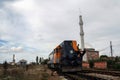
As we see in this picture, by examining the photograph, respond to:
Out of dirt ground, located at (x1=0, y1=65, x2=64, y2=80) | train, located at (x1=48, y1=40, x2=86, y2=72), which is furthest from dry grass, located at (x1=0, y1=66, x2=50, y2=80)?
train, located at (x1=48, y1=40, x2=86, y2=72)

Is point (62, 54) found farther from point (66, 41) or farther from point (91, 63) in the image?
point (91, 63)

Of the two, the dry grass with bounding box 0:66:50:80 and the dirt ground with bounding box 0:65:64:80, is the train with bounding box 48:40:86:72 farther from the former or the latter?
the dry grass with bounding box 0:66:50:80

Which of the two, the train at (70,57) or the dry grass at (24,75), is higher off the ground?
the train at (70,57)

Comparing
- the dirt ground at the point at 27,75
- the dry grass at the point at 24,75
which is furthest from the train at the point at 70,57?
the dry grass at the point at 24,75

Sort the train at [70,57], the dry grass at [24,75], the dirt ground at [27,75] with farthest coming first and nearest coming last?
the train at [70,57]
the dirt ground at [27,75]
the dry grass at [24,75]

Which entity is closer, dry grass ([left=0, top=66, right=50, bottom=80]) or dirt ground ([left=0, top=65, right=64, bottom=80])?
dry grass ([left=0, top=66, right=50, bottom=80])

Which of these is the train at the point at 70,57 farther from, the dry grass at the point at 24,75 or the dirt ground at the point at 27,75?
the dry grass at the point at 24,75

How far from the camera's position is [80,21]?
9569cm

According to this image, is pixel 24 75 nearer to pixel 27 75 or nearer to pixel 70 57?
pixel 27 75

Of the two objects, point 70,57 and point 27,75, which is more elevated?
point 70,57

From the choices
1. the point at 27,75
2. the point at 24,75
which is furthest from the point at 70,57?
the point at 24,75

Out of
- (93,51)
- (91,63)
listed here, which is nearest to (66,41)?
(91,63)

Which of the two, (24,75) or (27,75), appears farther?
(27,75)

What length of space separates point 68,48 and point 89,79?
8.62m
